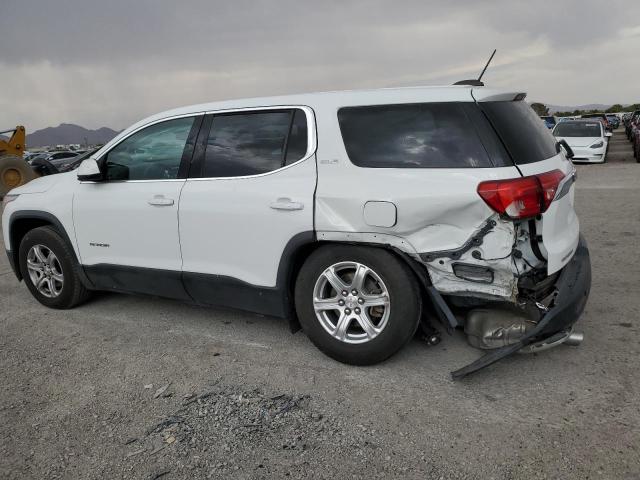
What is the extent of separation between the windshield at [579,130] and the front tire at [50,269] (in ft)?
53.1

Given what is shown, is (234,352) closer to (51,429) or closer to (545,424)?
(51,429)

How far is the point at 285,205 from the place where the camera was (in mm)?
3480

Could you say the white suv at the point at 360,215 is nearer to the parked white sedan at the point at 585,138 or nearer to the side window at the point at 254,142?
the side window at the point at 254,142

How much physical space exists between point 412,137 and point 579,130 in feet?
54.1

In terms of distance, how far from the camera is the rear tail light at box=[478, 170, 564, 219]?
290 cm

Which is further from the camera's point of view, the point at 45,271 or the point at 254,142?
the point at 45,271

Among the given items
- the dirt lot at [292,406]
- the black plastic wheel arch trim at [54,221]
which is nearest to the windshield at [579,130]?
the dirt lot at [292,406]

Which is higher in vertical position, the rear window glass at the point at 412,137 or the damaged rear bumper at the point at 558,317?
the rear window glass at the point at 412,137

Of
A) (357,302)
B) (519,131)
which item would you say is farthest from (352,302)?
(519,131)

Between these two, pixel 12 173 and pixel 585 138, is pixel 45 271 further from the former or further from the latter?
pixel 585 138

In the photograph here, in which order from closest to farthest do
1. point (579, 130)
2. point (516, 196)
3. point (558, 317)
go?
point (516, 196)
point (558, 317)
point (579, 130)

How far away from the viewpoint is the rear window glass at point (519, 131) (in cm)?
307

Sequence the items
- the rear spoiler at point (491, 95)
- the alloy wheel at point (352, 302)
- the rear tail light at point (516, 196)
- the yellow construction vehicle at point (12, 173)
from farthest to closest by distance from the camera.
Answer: the yellow construction vehicle at point (12, 173)
the alloy wheel at point (352, 302)
the rear spoiler at point (491, 95)
the rear tail light at point (516, 196)

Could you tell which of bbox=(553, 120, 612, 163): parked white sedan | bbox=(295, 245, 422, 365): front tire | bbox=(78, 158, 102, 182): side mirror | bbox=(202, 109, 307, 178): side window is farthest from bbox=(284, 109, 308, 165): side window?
bbox=(553, 120, 612, 163): parked white sedan
